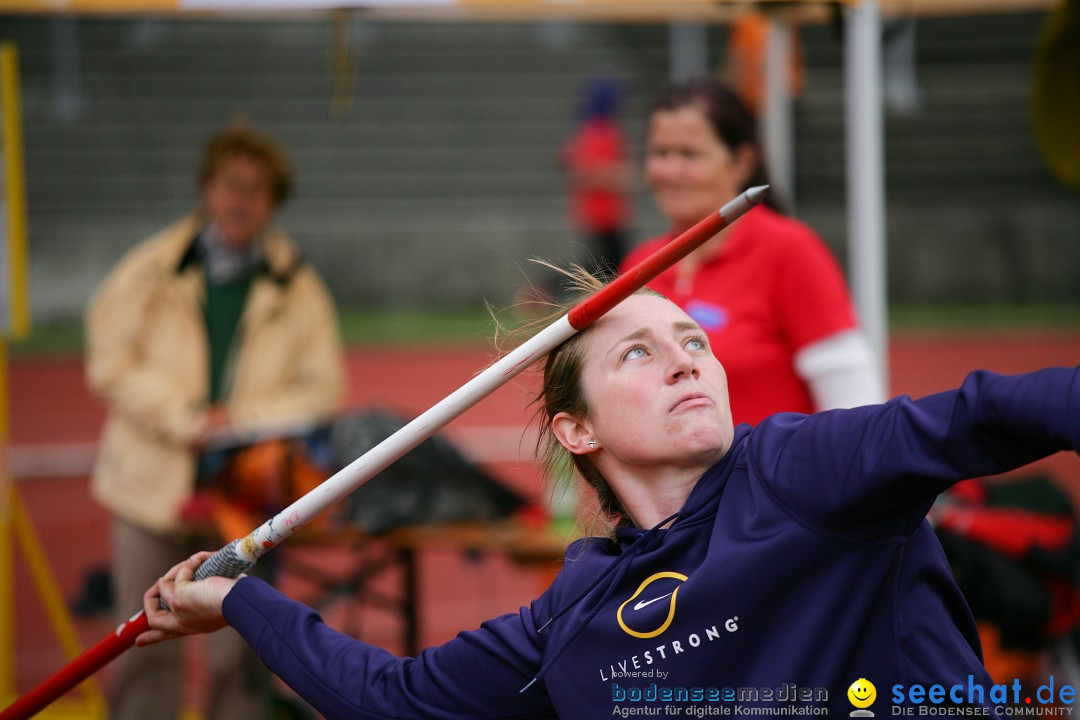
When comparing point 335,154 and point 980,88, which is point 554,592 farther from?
point 980,88

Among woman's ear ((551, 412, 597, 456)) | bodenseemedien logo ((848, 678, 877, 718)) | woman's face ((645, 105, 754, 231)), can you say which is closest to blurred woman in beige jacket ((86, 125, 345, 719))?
woman's face ((645, 105, 754, 231))

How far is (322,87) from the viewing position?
60.7ft

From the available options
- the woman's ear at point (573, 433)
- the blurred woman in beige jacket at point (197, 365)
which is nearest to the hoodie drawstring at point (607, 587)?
the woman's ear at point (573, 433)

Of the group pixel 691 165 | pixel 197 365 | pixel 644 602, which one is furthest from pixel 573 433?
pixel 197 365

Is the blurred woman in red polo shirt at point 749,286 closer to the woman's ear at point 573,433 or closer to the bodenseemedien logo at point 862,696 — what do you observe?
the woman's ear at point 573,433

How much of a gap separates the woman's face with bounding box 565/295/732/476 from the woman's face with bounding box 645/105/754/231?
125 cm

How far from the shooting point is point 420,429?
6.36ft

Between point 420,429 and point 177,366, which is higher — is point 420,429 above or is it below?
above

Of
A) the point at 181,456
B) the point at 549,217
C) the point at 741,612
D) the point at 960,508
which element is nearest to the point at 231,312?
the point at 181,456

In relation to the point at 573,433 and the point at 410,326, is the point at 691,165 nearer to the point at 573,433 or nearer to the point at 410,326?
the point at 573,433

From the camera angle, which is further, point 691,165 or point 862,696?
point 691,165

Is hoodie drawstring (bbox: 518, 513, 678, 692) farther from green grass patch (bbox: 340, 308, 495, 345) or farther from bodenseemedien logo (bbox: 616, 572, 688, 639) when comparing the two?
green grass patch (bbox: 340, 308, 495, 345)

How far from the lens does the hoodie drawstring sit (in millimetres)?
1832

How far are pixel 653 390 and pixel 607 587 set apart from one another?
306mm
